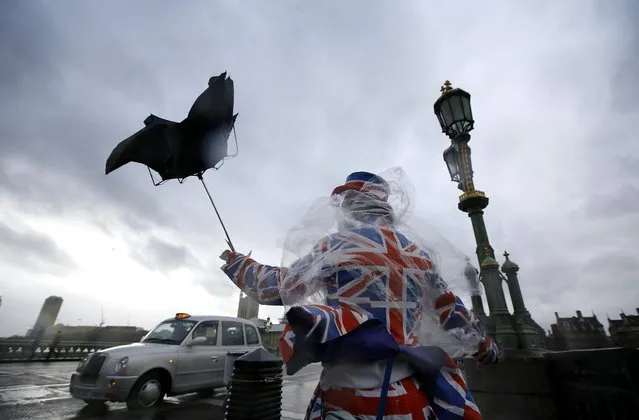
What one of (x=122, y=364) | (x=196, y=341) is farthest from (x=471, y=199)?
(x=122, y=364)

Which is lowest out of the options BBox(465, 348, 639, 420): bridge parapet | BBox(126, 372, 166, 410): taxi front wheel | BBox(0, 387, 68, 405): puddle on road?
BBox(0, 387, 68, 405): puddle on road

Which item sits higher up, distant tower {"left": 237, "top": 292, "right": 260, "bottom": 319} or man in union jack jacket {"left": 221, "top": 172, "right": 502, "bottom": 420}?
distant tower {"left": 237, "top": 292, "right": 260, "bottom": 319}

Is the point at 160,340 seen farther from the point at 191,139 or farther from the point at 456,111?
the point at 456,111

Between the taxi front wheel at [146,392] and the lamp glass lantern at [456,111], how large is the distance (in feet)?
23.2

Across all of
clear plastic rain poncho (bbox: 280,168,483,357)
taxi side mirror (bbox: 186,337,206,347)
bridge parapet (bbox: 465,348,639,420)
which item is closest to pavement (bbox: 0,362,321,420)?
taxi side mirror (bbox: 186,337,206,347)

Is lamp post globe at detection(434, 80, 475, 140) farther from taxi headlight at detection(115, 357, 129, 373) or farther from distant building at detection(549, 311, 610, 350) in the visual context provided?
distant building at detection(549, 311, 610, 350)

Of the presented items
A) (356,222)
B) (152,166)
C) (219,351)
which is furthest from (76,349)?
(356,222)

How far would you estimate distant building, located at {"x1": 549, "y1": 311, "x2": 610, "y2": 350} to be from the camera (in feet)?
133

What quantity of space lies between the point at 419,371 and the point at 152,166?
85.2 inches

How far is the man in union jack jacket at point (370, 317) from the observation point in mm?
1187

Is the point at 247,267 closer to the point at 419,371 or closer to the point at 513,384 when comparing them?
the point at 419,371

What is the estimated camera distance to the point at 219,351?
703 cm

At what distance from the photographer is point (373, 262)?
1.45 meters

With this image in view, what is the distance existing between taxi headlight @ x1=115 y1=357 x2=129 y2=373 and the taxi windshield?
1.04 meters
